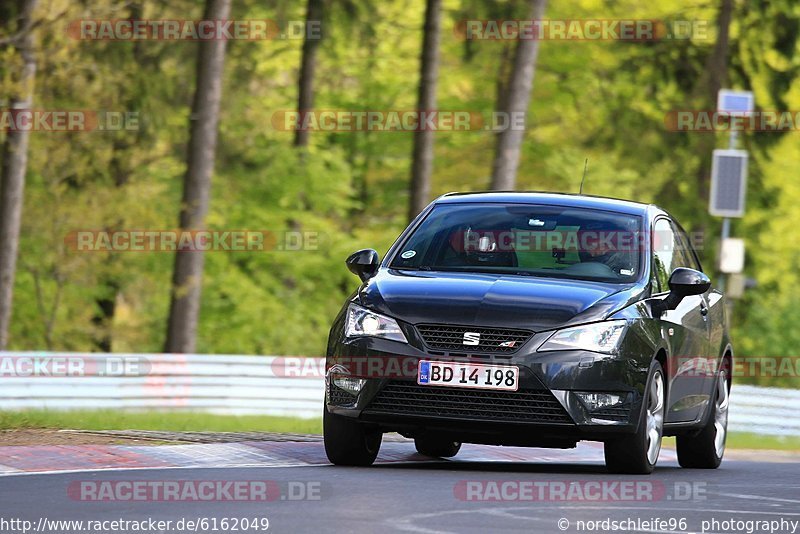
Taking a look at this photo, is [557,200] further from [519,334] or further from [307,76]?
[307,76]

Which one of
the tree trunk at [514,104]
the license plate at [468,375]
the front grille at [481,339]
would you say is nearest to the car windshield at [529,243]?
the front grille at [481,339]

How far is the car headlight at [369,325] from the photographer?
10.4 meters

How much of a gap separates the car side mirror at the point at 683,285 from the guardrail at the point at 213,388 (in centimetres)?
1167

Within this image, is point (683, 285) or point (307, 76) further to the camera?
point (307, 76)

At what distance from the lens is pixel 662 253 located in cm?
1199

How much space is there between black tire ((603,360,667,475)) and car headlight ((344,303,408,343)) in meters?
1.52
